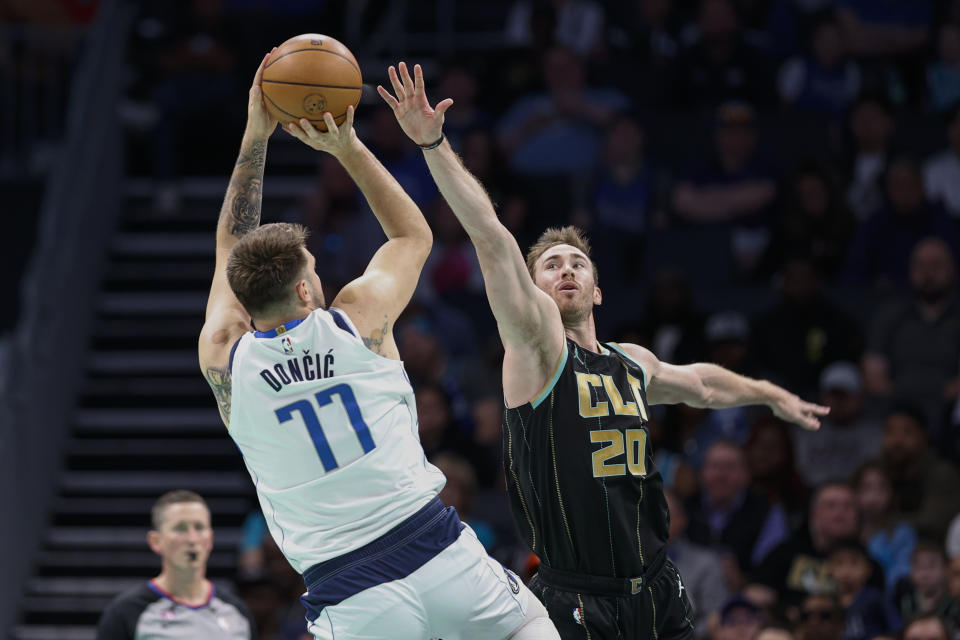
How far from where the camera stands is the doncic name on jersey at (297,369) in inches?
210

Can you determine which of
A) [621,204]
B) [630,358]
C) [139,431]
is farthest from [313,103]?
[139,431]

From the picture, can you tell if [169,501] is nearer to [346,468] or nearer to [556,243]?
[556,243]

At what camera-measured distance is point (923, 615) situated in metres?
8.89

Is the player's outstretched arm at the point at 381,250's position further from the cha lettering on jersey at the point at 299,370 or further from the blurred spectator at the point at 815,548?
the blurred spectator at the point at 815,548

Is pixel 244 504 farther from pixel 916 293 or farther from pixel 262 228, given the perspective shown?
pixel 262 228

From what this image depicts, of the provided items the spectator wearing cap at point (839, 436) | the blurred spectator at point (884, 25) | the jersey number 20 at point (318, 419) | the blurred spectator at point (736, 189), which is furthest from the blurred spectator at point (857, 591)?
the blurred spectator at point (884, 25)

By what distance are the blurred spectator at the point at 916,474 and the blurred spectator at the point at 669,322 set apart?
74.7 inches

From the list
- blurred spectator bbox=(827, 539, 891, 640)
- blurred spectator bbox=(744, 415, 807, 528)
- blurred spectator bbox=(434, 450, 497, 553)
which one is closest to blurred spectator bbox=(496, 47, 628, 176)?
blurred spectator bbox=(744, 415, 807, 528)

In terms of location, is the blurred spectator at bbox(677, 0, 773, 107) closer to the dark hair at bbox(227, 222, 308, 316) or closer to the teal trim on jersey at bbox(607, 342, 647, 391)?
the teal trim on jersey at bbox(607, 342, 647, 391)

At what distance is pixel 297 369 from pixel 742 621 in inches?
198

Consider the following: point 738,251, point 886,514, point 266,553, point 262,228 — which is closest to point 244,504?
point 266,553

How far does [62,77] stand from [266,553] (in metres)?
8.90

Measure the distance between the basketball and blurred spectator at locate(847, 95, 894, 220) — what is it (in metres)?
7.36

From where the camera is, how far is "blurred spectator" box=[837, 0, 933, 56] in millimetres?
13633
